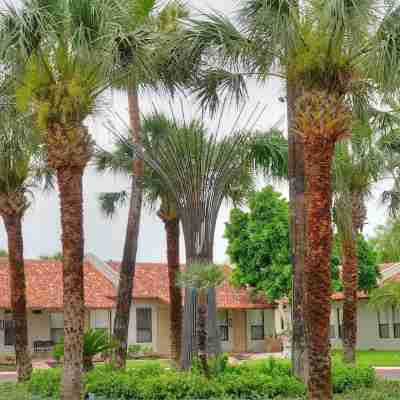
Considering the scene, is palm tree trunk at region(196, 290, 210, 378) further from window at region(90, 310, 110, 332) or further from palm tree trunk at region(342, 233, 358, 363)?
window at region(90, 310, 110, 332)

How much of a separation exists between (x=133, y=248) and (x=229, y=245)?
17.1 metres

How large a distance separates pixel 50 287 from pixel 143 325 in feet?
16.9

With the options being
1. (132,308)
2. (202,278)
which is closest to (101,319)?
(132,308)

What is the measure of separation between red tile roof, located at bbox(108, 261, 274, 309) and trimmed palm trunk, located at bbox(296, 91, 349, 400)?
25284 mm

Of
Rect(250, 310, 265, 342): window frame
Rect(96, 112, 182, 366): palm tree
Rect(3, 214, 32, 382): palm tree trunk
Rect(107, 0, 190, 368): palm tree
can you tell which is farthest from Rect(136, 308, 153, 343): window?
Rect(3, 214, 32, 382): palm tree trunk

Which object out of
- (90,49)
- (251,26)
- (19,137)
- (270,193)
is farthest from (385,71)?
(270,193)

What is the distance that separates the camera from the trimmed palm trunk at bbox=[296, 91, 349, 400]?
1307 centimetres

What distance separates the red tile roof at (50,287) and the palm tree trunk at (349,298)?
49.0 ft

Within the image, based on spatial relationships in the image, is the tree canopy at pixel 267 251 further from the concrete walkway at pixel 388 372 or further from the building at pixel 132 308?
the concrete walkway at pixel 388 372

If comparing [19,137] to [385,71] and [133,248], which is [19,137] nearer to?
[133,248]

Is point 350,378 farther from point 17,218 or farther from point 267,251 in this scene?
point 267,251

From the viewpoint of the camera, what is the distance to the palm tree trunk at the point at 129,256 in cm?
2111

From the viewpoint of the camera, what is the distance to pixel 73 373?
1483 cm

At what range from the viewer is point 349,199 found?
24.4 metres
